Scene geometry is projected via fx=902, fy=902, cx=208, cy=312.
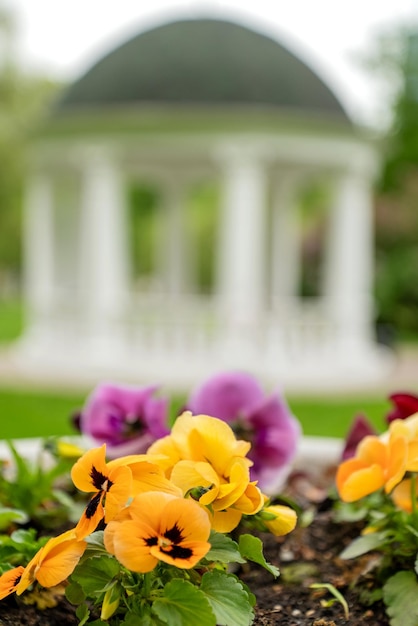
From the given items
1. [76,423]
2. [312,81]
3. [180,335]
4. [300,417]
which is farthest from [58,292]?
[76,423]

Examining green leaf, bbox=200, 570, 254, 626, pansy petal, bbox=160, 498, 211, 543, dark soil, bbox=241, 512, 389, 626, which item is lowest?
dark soil, bbox=241, 512, 389, 626

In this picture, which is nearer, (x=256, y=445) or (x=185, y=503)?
(x=185, y=503)

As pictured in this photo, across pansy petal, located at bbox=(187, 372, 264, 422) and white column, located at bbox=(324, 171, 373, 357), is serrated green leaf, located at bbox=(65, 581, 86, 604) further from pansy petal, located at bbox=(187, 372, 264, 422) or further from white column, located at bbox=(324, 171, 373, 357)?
white column, located at bbox=(324, 171, 373, 357)

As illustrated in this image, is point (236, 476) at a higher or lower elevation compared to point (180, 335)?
higher

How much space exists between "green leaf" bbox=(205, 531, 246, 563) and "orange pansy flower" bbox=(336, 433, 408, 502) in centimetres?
34

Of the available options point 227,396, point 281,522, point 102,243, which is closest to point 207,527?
point 281,522

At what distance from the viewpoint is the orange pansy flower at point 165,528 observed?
1.15 m

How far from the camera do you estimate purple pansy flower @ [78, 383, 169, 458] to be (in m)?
1.95

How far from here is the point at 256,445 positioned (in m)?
1.97

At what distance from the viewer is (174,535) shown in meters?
1.17

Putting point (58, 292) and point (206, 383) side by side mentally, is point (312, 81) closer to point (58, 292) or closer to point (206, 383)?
point (58, 292)

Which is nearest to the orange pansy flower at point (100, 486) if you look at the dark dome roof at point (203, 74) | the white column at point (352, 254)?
the dark dome roof at point (203, 74)

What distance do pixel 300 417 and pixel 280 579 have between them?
7.55m

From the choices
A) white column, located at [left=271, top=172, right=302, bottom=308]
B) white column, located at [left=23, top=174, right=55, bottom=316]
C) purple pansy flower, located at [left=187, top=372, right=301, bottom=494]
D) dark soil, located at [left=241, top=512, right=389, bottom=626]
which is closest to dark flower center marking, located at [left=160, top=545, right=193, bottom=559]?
dark soil, located at [left=241, top=512, right=389, bottom=626]
